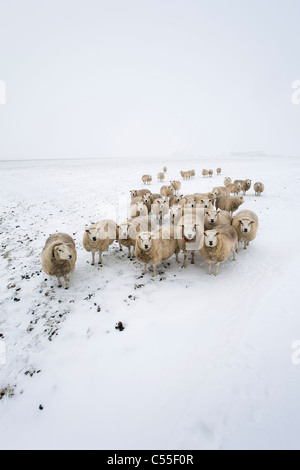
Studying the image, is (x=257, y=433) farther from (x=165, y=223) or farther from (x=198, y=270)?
(x=165, y=223)

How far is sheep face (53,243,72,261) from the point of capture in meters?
6.41

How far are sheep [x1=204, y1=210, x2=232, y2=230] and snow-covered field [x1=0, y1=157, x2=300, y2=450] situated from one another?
1630 mm

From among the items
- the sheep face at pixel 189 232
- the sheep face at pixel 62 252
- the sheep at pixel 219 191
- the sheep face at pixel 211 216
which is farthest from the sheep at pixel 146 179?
the sheep face at pixel 62 252

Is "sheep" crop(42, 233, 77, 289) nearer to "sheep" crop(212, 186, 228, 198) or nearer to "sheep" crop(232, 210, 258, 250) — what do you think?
"sheep" crop(232, 210, 258, 250)

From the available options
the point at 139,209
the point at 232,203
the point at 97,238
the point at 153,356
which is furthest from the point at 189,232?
the point at 232,203

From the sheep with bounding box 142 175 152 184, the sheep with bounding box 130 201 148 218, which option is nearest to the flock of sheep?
the sheep with bounding box 130 201 148 218

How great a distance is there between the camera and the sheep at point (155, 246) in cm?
678

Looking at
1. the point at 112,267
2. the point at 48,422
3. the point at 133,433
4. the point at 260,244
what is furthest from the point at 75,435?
the point at 260,244

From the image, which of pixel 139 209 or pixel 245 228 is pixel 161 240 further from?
pixel 139 209

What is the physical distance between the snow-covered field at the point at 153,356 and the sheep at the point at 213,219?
1.63 meters

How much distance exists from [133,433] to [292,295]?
538 cm

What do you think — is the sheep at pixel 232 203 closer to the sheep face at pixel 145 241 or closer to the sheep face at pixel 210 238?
the sheep face at pixel 210 238

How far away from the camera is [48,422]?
373 centimetres

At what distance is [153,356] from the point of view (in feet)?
15.1
